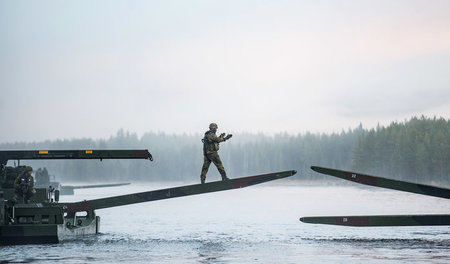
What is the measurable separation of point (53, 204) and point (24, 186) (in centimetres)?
191

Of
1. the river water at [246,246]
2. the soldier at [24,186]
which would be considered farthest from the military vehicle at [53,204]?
the river water at [246,246]

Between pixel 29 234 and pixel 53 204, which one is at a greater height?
pixel 53 204

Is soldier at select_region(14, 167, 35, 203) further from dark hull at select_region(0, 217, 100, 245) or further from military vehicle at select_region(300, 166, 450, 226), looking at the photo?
military vehicle at select_region(300, 166, 450, 226)

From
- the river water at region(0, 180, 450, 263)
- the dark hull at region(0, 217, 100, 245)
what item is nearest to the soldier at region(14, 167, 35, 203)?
the river water at region(0, 180, 450, 263)

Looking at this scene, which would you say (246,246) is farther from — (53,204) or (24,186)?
(24,186)

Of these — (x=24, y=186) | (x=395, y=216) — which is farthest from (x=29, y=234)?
(x=395, y=216)

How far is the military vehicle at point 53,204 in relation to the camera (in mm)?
26625

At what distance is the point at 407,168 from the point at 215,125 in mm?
163482

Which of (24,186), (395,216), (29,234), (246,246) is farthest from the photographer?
(24,186)

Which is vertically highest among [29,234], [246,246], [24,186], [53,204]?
[24,186]

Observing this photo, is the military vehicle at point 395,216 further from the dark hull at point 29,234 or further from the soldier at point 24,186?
the soldier at point 24,186

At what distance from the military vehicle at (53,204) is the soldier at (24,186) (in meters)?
0.21

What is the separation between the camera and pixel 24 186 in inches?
1136

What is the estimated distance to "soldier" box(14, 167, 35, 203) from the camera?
28859 millimetres
